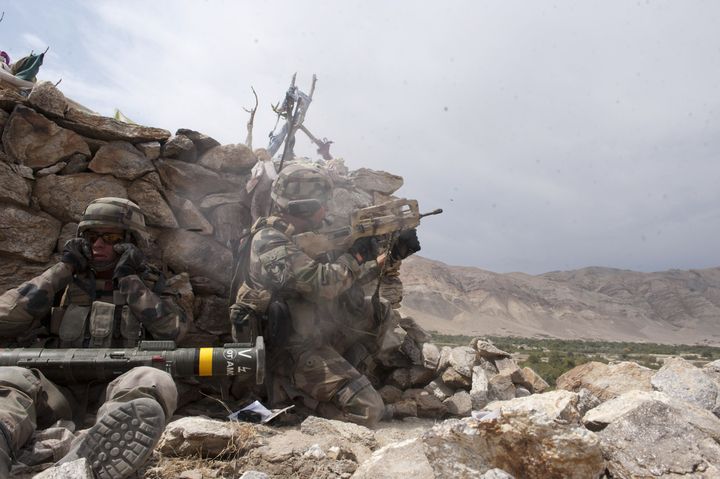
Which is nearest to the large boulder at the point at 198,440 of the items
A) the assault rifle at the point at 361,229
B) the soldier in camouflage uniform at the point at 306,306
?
the soldier in camouflage uniform at the point at 306,306

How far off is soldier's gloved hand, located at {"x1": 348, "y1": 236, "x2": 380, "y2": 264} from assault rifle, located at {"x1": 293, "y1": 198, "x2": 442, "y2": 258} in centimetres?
5

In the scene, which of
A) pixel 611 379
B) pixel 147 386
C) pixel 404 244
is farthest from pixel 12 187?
pixel 611 379

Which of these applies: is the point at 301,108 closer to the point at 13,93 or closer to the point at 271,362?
the point at 13,93

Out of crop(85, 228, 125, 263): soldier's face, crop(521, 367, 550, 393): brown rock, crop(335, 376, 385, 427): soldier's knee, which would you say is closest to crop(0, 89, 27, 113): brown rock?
crop(85, 228, 125, 263): soldier's face

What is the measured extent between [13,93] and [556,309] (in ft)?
216

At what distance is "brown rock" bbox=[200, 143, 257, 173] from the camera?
5625 millimetres

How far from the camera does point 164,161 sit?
5367 millimetres

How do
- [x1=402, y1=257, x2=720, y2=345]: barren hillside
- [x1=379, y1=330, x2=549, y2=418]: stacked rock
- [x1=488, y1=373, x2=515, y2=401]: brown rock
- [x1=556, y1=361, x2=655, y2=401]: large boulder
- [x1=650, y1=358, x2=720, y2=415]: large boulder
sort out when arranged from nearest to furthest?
[x1=650, y1=358, x2=720, y2=415]: large boulder → [x1=556, y1=361, x2=655, y2=401]: large boulder → [x1=379, y1=330, x2=549, y2=418]: stacked rock → [x1=488, y1=373, x2=515, y2=401]: brown rock → [x1=402, y1=257, x2=720, y2=345]: barren hillside

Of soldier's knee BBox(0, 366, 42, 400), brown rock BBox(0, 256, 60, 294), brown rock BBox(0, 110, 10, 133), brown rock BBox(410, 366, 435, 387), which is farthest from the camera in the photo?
brown rock BBox(410, 366, 435, 387)

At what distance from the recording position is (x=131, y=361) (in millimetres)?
3242

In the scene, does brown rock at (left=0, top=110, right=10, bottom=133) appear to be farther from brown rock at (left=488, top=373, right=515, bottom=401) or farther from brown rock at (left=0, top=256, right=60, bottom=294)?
brown rock at (left=488, top=373, right=515, bottom=401)

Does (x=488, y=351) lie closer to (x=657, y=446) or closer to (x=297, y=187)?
(x=297, y=187)

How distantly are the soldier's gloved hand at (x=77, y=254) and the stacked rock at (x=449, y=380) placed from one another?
319 centimetres

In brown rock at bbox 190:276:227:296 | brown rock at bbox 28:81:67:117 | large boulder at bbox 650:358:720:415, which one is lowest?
large boulder at bbox 650:358:720:415
